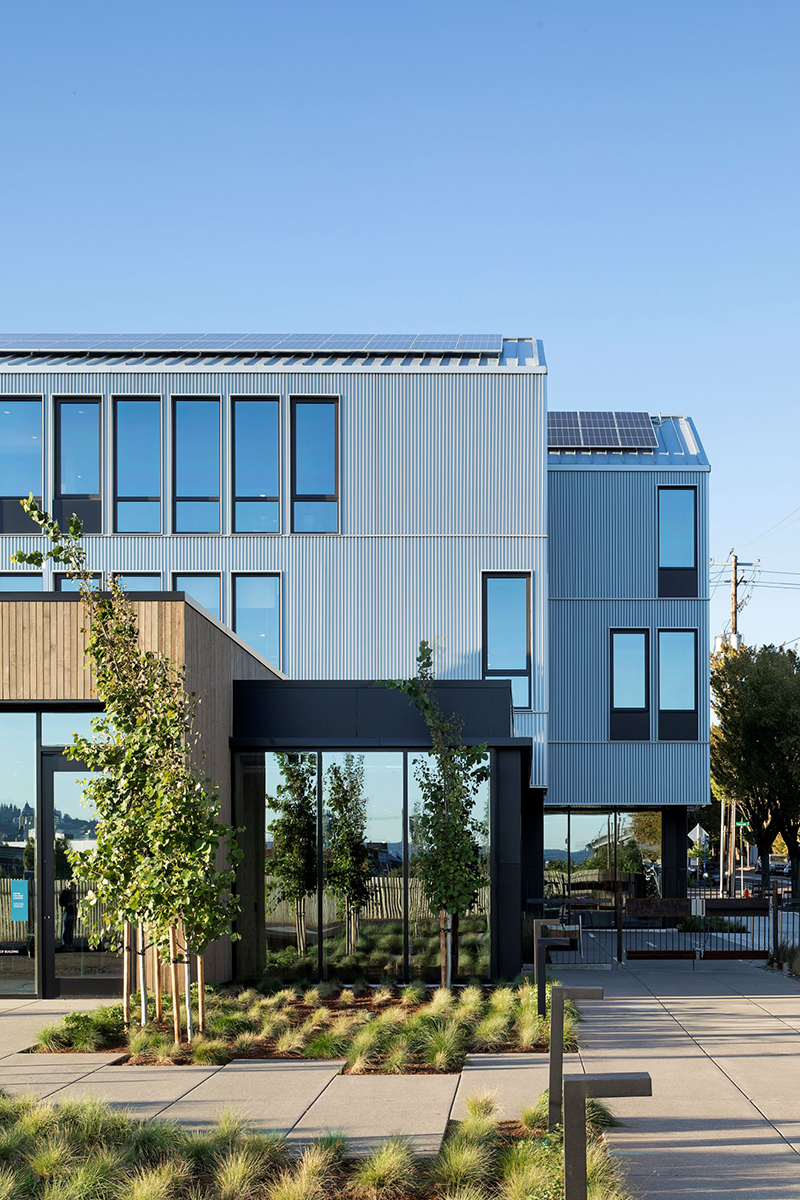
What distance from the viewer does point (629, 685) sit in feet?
87.3

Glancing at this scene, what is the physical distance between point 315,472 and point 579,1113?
1931 centimetres

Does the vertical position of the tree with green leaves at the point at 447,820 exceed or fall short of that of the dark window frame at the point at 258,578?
it falls short

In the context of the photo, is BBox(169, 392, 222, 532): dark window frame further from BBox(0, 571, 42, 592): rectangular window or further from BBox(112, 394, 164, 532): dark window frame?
BBox(0, 571, 42, 592): rectangular window

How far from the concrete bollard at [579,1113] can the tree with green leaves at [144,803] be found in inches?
232

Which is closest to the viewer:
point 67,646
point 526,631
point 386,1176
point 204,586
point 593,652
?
point 386,1176

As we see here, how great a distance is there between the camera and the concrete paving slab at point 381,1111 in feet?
25.5

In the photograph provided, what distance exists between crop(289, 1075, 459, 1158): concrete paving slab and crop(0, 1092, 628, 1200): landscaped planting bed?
0.21 m

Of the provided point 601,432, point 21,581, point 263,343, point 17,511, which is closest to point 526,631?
point 601,432

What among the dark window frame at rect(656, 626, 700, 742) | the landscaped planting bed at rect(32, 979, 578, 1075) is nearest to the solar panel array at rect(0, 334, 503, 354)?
the dark window frame at rect(656, 626, 700, 742)

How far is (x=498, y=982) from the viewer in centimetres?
1432


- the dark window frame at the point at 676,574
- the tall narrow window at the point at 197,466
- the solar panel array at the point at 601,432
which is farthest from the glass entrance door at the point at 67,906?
the solar panel array at the point at 601,432

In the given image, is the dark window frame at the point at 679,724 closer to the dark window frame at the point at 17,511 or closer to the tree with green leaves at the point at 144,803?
the dark window frame at the point at 17,511

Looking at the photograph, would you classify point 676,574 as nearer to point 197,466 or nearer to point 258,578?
point 258,578

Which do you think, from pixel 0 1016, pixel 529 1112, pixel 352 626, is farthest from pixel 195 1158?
pixel 352 626
